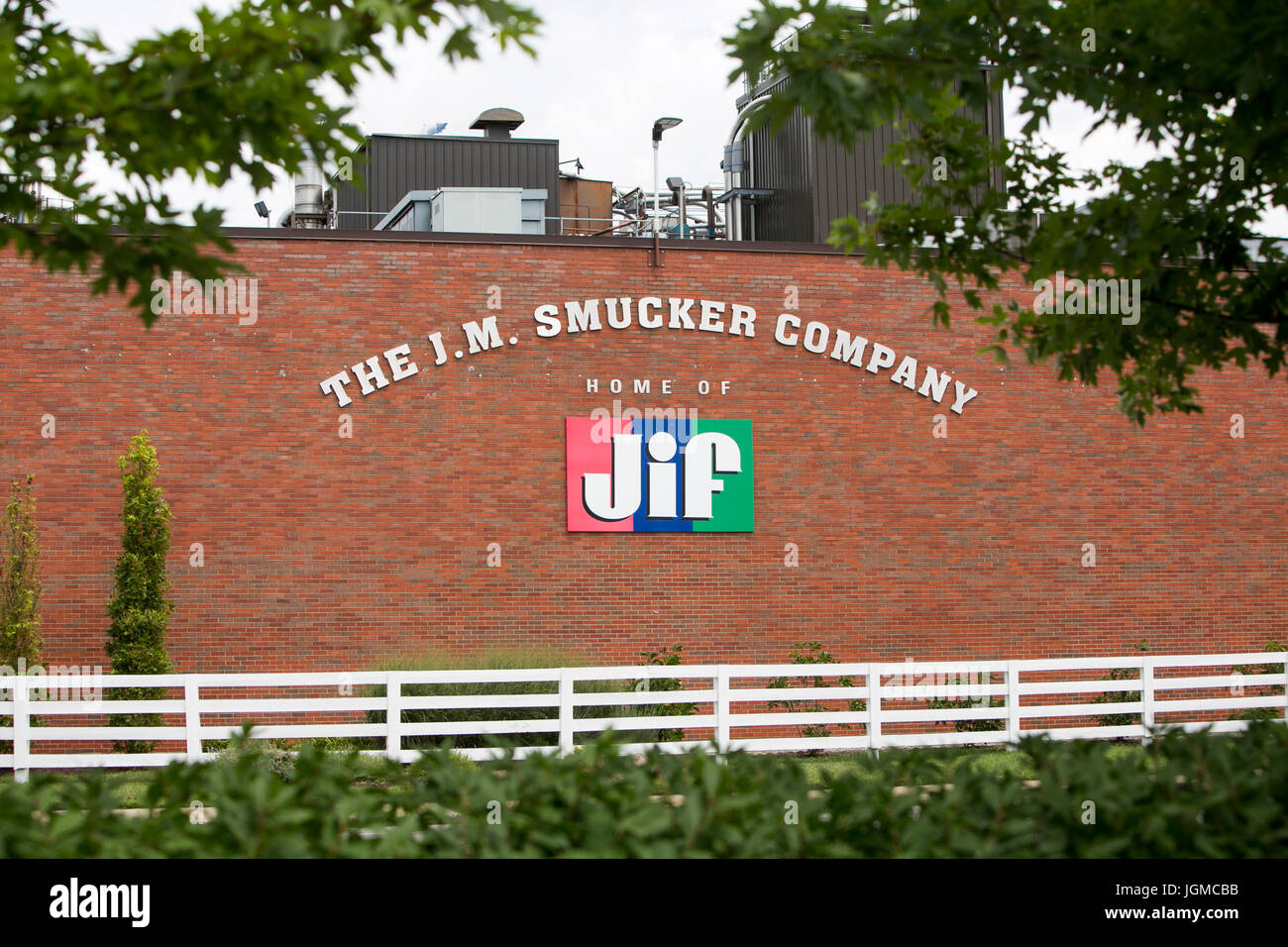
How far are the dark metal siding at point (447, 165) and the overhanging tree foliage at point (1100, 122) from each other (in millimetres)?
19276

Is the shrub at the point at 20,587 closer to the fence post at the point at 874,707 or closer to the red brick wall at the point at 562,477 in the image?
the red brick wall at the point at 562,477

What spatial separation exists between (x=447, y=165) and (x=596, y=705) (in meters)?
14.6

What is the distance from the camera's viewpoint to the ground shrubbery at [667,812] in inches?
172

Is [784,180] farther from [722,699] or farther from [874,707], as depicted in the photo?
[722,699]

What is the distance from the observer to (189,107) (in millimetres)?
4719

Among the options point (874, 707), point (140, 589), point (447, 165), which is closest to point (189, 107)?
point (874, 707)

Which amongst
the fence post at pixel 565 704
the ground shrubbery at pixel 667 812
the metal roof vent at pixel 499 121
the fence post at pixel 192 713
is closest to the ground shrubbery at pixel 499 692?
the fence post at pixel 565 704

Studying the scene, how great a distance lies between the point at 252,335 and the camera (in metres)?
17.2

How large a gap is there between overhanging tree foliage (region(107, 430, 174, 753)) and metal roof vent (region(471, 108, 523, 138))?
43.9ft

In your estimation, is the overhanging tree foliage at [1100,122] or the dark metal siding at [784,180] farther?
the dark metal siding at [784,180]

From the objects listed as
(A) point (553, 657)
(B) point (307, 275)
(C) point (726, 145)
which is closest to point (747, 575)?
(A) point (553, 657)

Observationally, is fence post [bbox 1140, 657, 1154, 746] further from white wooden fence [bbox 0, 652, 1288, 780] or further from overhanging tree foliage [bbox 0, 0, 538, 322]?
overhanging tree foliage [bbox 0, 0, 538, 322]

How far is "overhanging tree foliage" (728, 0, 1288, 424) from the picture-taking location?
5.14 m
